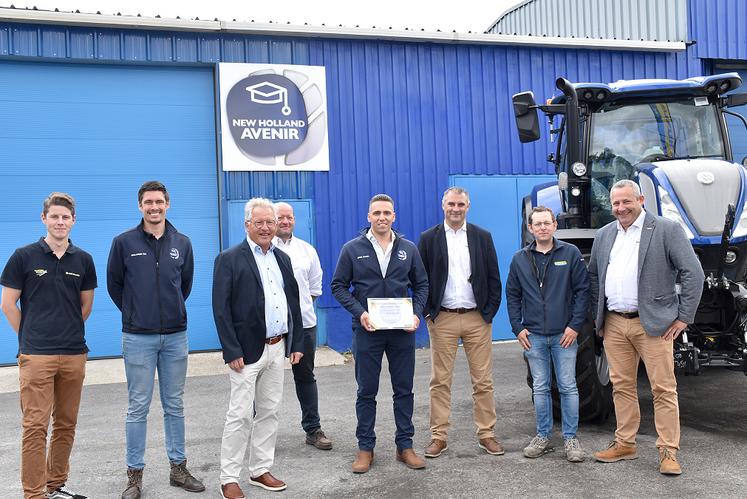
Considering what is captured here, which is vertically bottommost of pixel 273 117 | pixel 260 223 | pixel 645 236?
pixel 645 236

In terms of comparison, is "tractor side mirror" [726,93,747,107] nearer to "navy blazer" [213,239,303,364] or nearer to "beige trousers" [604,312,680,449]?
"beige trousers" [604,312,680,449]

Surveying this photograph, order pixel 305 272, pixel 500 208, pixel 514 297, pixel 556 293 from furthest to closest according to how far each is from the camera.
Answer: pixel 500 208 < pixel 305 272 < pixel 514 297 < pixel 556 293

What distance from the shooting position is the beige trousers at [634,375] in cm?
466

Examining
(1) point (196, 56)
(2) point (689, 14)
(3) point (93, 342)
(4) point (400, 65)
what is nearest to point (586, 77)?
(2) point (689, 14)

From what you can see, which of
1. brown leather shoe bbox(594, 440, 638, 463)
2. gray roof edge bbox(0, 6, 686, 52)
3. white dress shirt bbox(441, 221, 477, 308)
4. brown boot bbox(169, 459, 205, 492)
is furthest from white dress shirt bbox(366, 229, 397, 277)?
gray roof edge bbox(0, 6, 686, 52)

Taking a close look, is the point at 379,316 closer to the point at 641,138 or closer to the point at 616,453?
the point at 616,453

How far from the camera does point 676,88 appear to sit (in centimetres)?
629

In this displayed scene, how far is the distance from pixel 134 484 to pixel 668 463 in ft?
11.4

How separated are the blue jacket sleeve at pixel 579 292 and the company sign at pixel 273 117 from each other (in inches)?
226

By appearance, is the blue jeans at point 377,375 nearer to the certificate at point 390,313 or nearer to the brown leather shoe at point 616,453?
the certificate at point 390,313

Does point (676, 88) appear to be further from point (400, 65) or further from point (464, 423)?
point (400, 65)

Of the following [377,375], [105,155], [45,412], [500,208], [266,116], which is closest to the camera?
[45,412]

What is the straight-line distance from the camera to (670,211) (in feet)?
17.0

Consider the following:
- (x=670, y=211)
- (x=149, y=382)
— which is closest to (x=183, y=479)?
(x=149, y=382)
